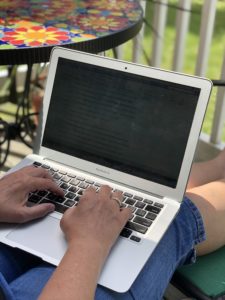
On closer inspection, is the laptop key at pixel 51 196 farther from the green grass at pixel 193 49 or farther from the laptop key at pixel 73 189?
the green grass at pixel 193 49

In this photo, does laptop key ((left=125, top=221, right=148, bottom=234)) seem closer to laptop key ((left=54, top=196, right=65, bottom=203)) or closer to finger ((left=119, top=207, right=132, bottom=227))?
finger ((left=119, top=207, right=132, bottom=227))

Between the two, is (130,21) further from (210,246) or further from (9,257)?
(9,257)

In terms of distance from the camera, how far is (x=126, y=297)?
0.87 metres

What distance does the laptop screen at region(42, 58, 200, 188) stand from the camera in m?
1.05

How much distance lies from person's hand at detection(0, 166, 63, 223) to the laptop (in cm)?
3

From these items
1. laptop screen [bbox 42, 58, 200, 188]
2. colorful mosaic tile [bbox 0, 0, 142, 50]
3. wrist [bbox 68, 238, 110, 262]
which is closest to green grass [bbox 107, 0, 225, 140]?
colorful mosaic tile [bbox 0, 0, 142, 50]

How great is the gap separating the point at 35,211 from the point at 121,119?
31cm

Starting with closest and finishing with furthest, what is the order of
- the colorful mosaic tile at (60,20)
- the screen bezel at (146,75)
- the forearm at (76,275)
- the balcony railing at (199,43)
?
the forearm at (76,275)
the screen bezel at (146,75)
the colorful mosaic tile at (60,20)
the balcony railing at (199,43)

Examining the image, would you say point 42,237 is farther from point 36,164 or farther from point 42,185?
point 36,164

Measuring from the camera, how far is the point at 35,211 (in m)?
0.97

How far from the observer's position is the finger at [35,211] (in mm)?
Answer: 952

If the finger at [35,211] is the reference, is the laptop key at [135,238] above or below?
below

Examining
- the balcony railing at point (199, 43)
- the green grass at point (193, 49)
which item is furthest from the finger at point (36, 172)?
the green grass at point (193, 49)

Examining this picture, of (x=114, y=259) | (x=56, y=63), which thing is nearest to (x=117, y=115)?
(x=56, y=63)
